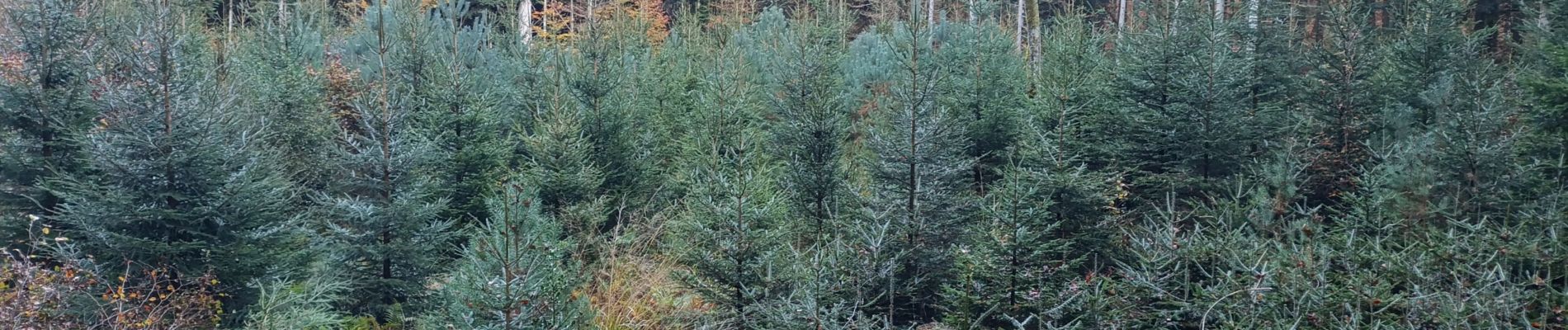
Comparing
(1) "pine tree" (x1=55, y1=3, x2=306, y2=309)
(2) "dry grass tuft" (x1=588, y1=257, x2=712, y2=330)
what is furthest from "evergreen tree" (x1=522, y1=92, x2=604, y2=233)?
(1) "pine tree" (x1=55, y1=3, x2=306, y2=309)

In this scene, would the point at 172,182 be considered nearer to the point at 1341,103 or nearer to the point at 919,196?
the point at 919,196

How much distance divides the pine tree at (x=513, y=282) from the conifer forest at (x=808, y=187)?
3 cm

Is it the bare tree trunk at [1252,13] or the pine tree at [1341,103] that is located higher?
the bare tree trunk at [1252,13]

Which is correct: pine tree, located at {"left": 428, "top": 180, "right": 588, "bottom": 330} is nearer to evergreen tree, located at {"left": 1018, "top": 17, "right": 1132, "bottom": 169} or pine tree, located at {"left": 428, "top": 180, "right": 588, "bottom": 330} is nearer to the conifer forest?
the conifer forest

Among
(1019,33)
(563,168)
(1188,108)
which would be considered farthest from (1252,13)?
(563,168)

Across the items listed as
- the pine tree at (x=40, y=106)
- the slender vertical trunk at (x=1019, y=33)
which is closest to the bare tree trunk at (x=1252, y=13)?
the slender vertical trunk at (x=1019, y=33)

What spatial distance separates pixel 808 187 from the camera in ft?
26.7

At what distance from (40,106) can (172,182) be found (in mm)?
2962

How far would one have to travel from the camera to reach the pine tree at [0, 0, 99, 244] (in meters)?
7.89

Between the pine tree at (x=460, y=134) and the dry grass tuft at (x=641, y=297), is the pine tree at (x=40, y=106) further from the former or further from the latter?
the dry grass tuft at (x=641, y=297)

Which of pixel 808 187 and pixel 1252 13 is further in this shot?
pixel 1252 13

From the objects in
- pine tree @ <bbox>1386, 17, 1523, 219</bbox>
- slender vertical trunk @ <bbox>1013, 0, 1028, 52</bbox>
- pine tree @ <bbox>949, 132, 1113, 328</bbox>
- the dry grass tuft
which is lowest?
the dry grass tuft

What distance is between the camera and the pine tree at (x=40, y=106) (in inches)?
311

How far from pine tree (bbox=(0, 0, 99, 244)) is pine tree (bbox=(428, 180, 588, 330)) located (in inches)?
199
